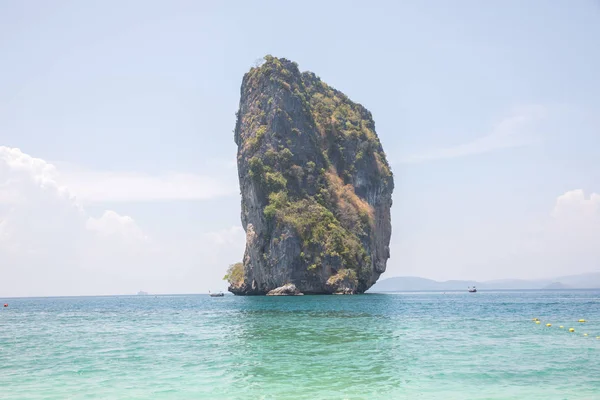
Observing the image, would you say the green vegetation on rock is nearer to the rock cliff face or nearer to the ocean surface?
the rock cliff face

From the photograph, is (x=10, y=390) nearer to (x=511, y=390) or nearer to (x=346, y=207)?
(x=511, y=390)

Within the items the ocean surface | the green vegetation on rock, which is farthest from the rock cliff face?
the ocean surface

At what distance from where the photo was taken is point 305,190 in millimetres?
91375

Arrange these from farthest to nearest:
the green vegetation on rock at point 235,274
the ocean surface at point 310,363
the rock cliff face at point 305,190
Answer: the green vegetation on rock at point 235,274
the rock cliff face at point 305,190
the ocean surface at point 310,363

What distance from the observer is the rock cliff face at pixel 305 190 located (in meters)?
83.8

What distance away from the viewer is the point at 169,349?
911 inches

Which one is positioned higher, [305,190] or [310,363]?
[305,190]

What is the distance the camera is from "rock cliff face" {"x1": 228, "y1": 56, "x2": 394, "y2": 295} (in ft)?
275

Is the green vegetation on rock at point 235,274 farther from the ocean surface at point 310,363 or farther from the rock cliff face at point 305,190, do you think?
the ocean surface at point 310,363

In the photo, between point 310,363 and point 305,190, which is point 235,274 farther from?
point 310,363

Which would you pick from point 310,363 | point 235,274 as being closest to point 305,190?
point 235,274

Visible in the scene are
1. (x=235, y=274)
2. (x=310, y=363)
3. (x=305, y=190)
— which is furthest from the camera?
Result: (x=235, y=274)

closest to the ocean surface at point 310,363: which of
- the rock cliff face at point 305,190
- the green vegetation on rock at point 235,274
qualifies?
the rock cliff face at point 305,190

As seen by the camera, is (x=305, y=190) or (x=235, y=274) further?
(x=235, y=274)
